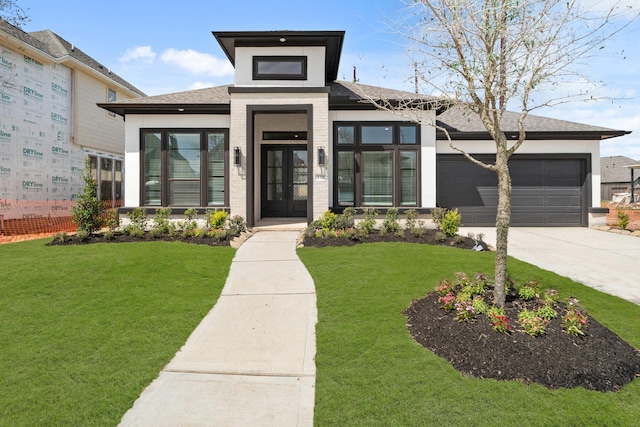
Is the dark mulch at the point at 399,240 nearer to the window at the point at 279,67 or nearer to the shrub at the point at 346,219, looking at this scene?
the shrub at the point at 346,219

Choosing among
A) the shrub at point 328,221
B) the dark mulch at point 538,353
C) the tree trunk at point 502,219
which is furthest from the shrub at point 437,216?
the dark mulch at point 538,353

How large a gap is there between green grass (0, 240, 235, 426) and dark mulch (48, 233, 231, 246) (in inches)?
45.1

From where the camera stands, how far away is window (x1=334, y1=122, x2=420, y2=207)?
11.5 metres

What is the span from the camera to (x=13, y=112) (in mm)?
13602

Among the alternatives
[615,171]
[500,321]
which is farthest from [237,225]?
[615,171]

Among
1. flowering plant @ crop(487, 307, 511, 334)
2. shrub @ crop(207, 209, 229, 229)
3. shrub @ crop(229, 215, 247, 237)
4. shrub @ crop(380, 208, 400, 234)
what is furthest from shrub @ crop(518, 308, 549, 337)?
shrub @ crop(207, 209, 229, 229)

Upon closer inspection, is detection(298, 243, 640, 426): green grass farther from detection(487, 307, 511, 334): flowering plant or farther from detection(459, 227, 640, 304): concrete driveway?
detection(459, 227, 640, 304): concrete driveway

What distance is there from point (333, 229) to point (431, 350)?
6108 millimetres

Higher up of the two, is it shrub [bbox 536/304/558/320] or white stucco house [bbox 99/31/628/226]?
white stucco house [bbox 99/31/628/226]

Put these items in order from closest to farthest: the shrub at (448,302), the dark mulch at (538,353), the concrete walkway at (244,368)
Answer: the concrete walkway at (244,368), the dark mulch at (538,353), the shrub at (448,302)

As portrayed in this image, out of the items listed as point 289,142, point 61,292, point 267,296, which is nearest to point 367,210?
point 289,142

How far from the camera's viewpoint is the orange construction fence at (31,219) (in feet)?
40.5

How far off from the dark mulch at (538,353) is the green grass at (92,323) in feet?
9.49

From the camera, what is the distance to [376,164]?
11609 mm
